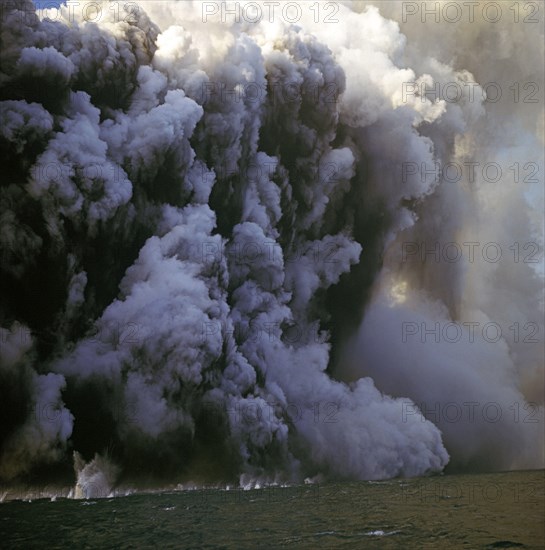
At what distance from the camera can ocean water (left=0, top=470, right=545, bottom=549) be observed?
44.7m

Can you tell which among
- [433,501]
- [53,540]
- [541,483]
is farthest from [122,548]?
[541,483]

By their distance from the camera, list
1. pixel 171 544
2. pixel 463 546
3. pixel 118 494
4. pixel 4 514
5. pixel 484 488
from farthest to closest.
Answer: pixel 484 488, pixel 118 494, pixel 4 514, pixel 171 544, pixel 463 546

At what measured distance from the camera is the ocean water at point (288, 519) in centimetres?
4469

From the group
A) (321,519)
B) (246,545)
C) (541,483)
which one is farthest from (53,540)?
Result: (541,483)

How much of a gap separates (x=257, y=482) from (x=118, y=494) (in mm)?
17554

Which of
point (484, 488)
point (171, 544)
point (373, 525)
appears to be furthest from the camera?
point (484, 488)

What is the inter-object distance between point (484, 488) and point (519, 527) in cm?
3845

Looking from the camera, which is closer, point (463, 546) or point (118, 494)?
point (463, 546)

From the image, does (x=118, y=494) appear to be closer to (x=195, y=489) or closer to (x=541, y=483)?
(x=195, y=489)

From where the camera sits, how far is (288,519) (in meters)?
55.4

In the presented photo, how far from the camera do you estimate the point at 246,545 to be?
4338 centimetres

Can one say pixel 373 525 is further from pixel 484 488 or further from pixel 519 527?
pixel 484 488

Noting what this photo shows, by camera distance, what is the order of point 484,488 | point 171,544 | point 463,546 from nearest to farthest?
point 463,546 < point 171,544 < point 484,488

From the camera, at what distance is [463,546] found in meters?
41.7
